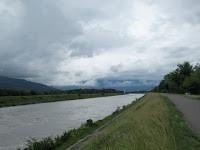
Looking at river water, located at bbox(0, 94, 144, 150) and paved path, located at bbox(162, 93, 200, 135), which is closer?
paved path, located at bbox(162, 93, 200, 135)

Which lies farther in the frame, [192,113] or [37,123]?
[37,123]

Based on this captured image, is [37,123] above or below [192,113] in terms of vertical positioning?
below

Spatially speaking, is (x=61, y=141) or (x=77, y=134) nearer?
(x=61, y=141)

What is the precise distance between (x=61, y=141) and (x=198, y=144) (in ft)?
34.0

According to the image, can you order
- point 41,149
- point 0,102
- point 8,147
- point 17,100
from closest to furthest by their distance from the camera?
point 41,149 → point 8,147 → point 0,102 → point 17,100

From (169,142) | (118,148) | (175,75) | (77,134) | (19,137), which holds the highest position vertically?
(175,75)

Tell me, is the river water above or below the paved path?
below

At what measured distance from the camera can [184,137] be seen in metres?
7.70

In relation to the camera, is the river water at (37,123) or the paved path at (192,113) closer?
the paved path at (192,113)

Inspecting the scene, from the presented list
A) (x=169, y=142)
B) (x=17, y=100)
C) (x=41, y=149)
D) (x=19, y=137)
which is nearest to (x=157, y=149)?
(x=169, y=142)

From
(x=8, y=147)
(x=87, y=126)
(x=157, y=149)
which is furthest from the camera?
(x=87, y=126)

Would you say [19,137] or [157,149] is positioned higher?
[157,149]

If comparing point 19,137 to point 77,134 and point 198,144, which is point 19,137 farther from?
point 198,144

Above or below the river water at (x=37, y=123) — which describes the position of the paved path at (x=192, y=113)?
above
